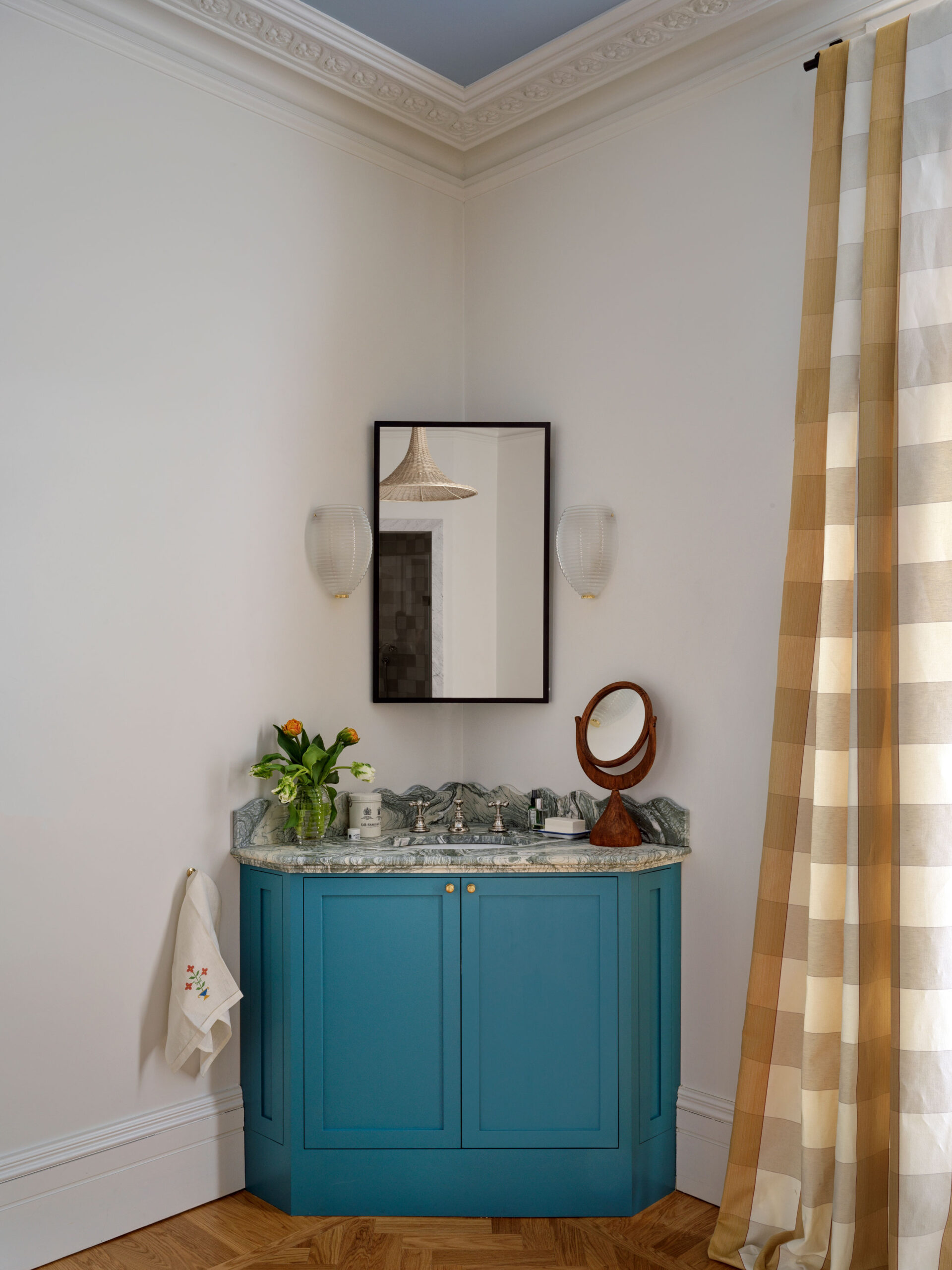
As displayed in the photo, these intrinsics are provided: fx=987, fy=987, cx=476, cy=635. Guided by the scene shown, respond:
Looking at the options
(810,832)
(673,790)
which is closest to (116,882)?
(673,790)

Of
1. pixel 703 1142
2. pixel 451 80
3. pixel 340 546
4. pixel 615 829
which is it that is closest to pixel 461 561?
pixel 340 546

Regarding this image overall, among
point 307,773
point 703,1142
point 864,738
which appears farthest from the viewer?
point 307,773

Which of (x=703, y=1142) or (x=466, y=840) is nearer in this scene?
(x=703, y=1142)

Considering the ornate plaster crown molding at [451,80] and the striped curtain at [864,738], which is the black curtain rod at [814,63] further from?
the ornate plaster crown molding at [451,80]

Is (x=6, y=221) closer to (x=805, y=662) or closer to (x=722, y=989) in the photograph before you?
(x=805, y=662)

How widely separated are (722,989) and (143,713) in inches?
62.7

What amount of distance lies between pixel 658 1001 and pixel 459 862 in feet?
2.08

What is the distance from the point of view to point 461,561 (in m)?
2.90

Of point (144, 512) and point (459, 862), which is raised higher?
point (144, 512)

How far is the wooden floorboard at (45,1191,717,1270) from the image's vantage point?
2.18 meters

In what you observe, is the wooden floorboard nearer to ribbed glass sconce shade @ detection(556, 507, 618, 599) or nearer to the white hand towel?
the white hand towel

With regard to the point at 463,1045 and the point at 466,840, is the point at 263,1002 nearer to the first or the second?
the point at 463,1045

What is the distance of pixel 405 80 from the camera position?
275cm

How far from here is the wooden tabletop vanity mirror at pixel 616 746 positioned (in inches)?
101
